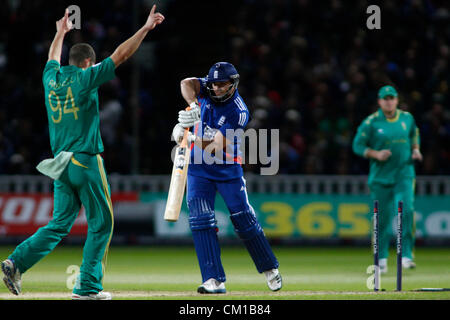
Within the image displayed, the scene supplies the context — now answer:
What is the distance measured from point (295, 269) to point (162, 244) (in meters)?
5.51

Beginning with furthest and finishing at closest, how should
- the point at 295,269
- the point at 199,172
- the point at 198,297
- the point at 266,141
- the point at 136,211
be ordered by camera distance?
1. the point at 266,141
2. the point at 136,211
3. the point at 295,269
4. the point at 199,172
5. the point at 198,297

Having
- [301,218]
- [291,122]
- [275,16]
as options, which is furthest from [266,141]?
[275,16]

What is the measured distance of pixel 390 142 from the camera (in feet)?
41.2

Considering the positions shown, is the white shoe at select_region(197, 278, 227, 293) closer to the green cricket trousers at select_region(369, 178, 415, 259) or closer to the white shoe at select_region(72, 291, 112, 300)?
the white shoe at select_region(72, 291, 112, 300)

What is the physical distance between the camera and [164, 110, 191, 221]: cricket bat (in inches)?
341

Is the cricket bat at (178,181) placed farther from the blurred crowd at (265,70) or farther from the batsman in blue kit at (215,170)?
the blurred crowd at (265,70)

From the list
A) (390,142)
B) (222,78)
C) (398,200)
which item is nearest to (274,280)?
(222,78)

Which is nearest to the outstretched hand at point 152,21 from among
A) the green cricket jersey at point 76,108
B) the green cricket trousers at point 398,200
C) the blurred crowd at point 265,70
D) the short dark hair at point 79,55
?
the green cricket jersey at point 76,108

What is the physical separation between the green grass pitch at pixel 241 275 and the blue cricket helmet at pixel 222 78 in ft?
6.79

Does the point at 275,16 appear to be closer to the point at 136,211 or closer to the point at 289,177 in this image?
the point at 289,177

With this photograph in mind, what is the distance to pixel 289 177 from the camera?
17.6 meters

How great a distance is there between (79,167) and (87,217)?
49cm

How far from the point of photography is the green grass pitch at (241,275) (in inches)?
349

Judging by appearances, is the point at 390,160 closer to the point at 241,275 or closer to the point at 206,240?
the point at 241,275
